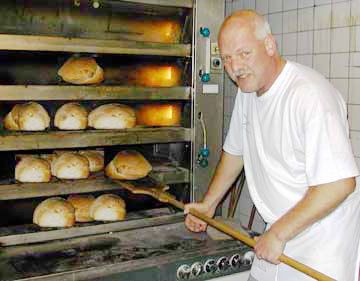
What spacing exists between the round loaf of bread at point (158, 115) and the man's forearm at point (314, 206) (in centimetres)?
114

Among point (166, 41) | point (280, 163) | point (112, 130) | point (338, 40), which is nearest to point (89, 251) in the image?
point (112, 130)

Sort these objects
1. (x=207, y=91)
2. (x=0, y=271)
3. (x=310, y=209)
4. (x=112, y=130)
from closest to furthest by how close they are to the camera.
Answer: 1. (x=310, y=209)
2. (x=0, y=271)
3. (x=112, y=130)
4. (x=207, y=91)

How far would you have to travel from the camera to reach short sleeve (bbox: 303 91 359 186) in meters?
1.77

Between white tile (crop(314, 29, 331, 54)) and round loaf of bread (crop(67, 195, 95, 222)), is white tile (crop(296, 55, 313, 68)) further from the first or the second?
round loaf of bread (crop(67, 195, 95, 222))

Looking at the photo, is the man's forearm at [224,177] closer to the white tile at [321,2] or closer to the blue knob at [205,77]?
the blue knob at [205,77]

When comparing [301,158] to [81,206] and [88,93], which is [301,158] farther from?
[81,206]

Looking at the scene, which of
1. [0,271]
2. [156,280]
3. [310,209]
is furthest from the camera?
[156,280]

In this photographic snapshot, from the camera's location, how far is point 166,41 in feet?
8.90

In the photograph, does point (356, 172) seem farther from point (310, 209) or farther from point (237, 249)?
point (237, 249)

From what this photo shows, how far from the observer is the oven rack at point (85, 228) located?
7.57 ft

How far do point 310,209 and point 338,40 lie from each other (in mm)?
1141

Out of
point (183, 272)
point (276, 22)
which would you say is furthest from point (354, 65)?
point (183, 272)

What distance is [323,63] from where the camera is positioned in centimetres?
267

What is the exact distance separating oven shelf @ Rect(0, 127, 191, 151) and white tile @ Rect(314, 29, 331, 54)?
82 cm
